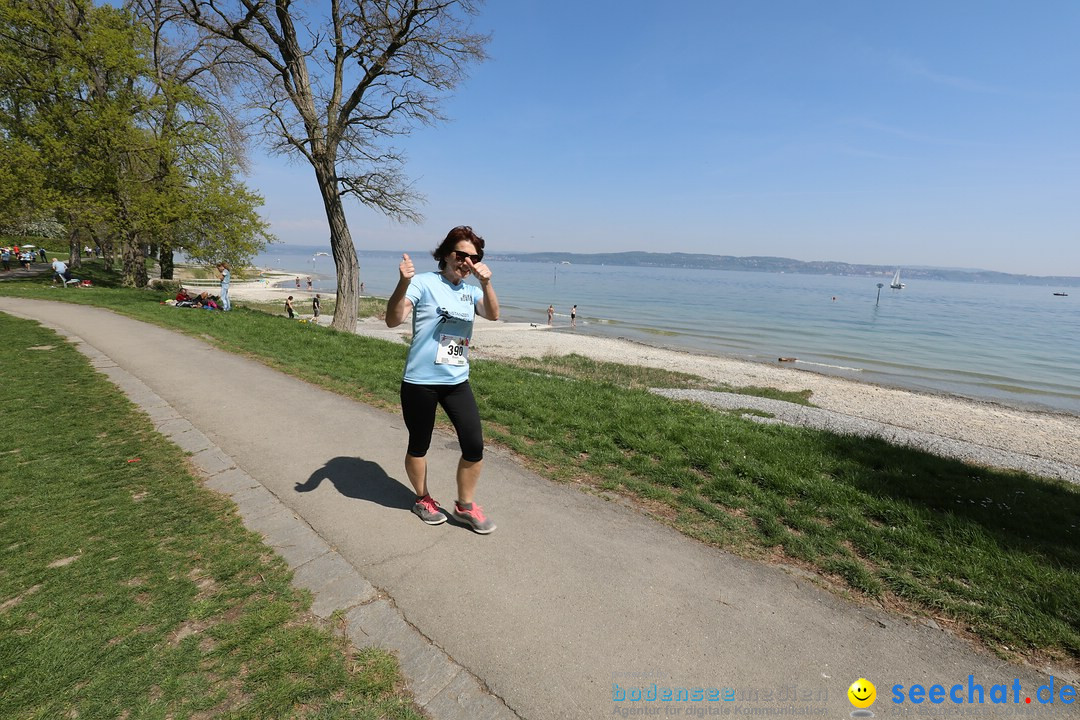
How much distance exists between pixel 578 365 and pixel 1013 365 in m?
24.3

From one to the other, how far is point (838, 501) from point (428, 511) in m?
3.47

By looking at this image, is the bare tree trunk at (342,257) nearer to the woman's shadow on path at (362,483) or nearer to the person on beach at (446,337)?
the woman's shadow on path at (362,483)

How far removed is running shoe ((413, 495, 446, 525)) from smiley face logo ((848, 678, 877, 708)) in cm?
266

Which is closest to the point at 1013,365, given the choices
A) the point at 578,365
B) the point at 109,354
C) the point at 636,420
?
the point at 578,365

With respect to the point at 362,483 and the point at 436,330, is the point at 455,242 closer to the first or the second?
the point at 436,330

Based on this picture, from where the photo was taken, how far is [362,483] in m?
4.29

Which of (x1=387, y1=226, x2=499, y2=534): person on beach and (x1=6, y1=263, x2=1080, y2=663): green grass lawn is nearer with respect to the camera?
(x1=6, y1=263, x2=1080, y2=663): green grass lawn

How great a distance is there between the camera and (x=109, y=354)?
857cm

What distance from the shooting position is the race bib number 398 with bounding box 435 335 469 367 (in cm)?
327

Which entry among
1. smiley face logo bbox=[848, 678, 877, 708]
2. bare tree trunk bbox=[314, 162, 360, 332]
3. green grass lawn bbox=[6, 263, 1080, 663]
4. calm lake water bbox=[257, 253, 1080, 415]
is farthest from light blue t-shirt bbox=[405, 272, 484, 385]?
calm lake water bbox=[257, 253, 1080, 415]

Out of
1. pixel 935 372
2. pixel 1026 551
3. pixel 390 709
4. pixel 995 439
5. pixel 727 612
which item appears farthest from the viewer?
pixel 935 372

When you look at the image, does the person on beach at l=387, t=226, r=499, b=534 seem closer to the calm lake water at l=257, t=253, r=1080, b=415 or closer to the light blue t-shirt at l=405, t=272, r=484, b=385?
the light blue t-shirt at l=405, t=272, r=484, b=385

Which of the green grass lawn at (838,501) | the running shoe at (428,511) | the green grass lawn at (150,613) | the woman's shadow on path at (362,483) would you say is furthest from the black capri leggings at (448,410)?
the green grass lawn at (838,501)

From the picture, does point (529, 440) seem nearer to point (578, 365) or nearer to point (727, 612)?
point (727, 612)
